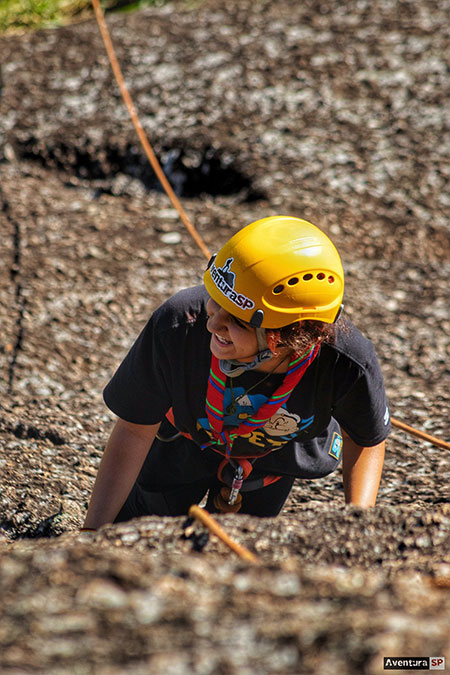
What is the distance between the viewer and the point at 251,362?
256cm

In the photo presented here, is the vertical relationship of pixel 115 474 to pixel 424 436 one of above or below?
above

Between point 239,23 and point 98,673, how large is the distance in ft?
26.0

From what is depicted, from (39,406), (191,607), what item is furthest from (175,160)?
(191,607)

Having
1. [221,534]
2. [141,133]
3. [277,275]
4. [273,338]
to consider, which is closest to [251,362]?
[273,338]

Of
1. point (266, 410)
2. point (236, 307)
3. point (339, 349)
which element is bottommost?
point (266, 410)

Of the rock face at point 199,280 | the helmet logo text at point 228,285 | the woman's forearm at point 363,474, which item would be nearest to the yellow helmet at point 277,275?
the helmet logo text at point 228,285

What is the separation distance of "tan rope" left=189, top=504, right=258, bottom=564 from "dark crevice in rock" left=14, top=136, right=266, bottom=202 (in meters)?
4.46

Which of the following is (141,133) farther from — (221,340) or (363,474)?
(363,474)

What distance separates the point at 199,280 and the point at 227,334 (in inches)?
123

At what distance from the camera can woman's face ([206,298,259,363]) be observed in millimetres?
2469

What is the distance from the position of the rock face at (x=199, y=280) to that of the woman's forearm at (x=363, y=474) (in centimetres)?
12

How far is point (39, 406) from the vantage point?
4293 mm

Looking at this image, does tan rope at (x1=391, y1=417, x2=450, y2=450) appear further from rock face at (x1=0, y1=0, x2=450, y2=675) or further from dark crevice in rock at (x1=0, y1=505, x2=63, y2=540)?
dark crevice in rock at (x1=0, y1=505, x2=63, y2=540)

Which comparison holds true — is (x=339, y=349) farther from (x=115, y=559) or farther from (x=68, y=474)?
(x=68, y=474)
